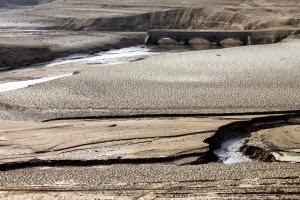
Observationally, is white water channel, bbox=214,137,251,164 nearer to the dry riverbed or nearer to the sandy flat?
the dry riverbed

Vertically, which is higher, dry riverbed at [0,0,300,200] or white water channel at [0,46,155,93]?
dry riverbed at [0,0,300,200]

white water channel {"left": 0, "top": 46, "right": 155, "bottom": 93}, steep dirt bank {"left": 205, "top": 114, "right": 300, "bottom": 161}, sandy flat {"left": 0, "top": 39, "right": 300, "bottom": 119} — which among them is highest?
steep dirt bank {"left": 205, "top": 114, "right": 300, "bottom": 161}

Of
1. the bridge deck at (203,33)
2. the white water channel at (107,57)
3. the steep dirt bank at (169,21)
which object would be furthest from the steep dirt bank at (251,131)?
the steep dirt bank at (169,21)

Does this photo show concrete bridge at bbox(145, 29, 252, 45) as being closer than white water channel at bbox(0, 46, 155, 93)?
No

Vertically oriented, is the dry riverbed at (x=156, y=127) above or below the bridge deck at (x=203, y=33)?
above

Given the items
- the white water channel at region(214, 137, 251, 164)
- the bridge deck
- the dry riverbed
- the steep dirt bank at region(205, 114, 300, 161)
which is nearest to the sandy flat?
the dry riverbed

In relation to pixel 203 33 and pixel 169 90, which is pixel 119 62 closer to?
pixel 169 90

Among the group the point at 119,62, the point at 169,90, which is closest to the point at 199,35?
the point at 119,62

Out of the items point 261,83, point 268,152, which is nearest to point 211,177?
point 268,152

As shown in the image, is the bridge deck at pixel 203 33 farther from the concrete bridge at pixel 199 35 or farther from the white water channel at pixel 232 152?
the white water channel at pixel 232 152
